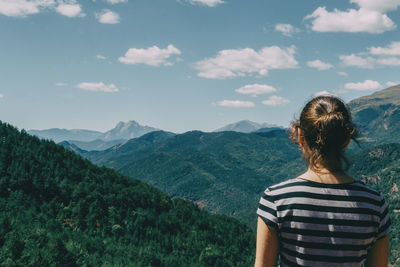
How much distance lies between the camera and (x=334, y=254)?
4.55 metres

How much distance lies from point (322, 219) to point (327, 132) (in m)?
1.20

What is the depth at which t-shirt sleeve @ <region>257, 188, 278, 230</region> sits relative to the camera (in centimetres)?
453

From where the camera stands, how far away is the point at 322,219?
14.6 ft

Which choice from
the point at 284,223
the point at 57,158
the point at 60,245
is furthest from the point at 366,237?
the point at 57,158

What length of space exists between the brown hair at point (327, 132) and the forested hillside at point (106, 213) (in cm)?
6593

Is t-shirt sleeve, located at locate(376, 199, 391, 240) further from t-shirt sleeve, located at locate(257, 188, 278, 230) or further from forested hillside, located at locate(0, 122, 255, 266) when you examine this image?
forested hillside, located at locate(0, 122, 255, 266)

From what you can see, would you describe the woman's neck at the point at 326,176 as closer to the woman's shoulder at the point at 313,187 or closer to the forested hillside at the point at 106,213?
the woman's shoulder at the point at 313,187

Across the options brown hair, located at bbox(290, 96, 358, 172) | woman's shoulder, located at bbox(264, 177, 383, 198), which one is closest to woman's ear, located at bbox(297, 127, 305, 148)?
brown hair, located at bbox(290, 96, 358, 172)

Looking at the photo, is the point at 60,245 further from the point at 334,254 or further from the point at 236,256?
the point at 236,256

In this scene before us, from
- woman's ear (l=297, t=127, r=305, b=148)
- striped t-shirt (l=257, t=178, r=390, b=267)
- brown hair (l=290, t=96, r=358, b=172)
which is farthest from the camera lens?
woman's ear (l=297, t=127, r=305, b=148)

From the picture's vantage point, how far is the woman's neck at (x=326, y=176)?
180 inches

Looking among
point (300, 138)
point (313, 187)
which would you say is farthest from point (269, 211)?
point (300, 138)

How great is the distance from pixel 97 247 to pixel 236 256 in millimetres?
59485

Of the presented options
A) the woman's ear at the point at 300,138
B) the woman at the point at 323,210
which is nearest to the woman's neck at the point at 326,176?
the woman at the point at 323,210
